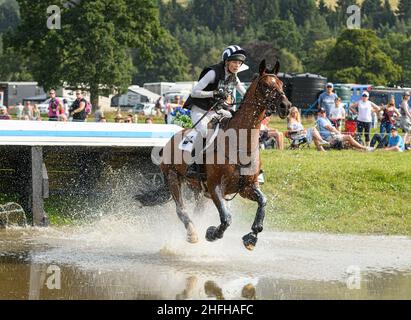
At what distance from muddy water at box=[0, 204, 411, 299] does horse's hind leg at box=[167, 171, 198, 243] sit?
271 mm

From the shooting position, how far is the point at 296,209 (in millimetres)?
17844

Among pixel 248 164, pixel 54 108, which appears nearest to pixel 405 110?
pixel 54 108

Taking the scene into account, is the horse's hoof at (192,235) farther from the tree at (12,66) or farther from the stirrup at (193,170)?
the tree at (12,66)

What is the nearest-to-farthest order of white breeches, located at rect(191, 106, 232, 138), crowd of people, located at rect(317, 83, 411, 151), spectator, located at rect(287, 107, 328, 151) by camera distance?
1. white breeches, located at rect(191, 106, 232, 138)
2. spectator, located at rect(287, 107, 328, 151)
3. crowd of people, located at rect(317, 83, 411, 151)

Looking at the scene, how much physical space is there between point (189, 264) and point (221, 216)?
788mm

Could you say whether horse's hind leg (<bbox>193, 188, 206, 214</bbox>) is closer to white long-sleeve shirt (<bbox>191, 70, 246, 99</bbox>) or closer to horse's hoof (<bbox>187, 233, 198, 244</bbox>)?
horse's hoof (<bbox>187, 233, 198, 244</bbox>)

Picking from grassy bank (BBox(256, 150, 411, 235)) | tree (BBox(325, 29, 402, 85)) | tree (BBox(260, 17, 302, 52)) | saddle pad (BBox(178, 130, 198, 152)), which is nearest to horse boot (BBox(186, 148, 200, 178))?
saddle pad (BBox(178, 130, 198, 152))

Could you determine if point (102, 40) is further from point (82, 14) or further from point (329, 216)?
point (329, 216)

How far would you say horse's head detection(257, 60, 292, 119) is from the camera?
12.0 m

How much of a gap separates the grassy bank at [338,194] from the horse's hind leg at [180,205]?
3364mm

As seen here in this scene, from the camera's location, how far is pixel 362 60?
345ft

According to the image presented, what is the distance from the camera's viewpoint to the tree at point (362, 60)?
105 m

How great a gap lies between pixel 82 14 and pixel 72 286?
6334cm

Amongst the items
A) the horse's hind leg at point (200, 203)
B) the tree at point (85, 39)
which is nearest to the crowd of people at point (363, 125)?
the horse's hind leg at point (200, 203)
